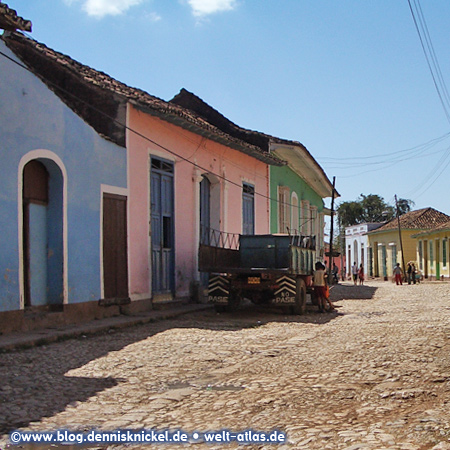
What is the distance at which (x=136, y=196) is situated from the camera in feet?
44.2

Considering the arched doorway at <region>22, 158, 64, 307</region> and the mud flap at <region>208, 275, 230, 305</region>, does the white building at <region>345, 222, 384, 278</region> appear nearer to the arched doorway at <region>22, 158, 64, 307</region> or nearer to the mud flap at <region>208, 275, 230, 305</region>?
the mud flap at <region>208, 275, 230, 305</region>

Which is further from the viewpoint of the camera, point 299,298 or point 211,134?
point 211,134

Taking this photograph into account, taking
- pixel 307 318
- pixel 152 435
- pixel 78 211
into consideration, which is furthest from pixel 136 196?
pixel 152 435

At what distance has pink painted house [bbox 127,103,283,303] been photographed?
13594 millimetres

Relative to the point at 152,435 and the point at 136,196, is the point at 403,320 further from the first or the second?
the point at 152,435

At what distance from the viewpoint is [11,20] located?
857 centimetres

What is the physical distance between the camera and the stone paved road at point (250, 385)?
4504 millimetres

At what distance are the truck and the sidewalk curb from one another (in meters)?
1.05

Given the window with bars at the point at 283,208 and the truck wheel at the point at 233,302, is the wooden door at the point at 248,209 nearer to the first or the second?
the window with bars at the point at 283,208

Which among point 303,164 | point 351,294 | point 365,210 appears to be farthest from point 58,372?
point 365,210

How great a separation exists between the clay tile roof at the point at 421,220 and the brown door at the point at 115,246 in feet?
123

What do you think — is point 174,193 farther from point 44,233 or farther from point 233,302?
point 44,233

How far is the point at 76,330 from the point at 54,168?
283 cm

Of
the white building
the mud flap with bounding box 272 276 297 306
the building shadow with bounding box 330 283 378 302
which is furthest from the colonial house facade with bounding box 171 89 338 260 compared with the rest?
the white building
